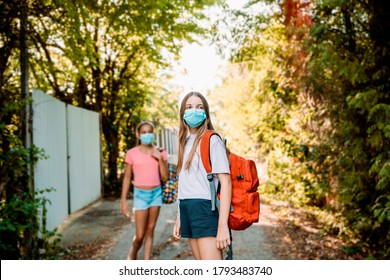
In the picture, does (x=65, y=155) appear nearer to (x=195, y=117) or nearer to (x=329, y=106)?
(x=329, y=106)

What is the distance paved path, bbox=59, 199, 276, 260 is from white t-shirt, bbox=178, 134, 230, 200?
3382 millimetres

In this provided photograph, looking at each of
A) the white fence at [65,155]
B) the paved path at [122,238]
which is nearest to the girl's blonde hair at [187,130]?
the paved path at [122,238]

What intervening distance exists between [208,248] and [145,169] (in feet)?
8.61

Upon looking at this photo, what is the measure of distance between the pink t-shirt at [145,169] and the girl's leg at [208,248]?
8.36 feet

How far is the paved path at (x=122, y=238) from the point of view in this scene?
6344 mm

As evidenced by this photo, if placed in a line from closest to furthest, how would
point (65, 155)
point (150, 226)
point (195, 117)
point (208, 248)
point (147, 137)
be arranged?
point (208, 248) → point (195, 117) → point (147, 137) → point (150, 226) → point (65, 155)

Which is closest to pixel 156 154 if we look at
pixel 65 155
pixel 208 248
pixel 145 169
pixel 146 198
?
pixel 145 169

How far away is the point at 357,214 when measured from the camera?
255 inches

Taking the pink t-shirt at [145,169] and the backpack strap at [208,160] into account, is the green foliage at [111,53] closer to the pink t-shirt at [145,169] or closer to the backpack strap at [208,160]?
the pink t-shirt at [145,169]

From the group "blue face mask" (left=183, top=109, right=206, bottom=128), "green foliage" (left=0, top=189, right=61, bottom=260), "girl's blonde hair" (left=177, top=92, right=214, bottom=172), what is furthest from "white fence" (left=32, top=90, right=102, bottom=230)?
"blue face mask" (left=183, top=109, right=206, bottom=128)

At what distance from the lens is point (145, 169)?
17.4 ft

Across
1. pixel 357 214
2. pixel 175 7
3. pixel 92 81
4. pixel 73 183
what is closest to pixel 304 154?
pixel 357 214

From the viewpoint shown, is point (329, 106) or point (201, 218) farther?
point (329, 106)
